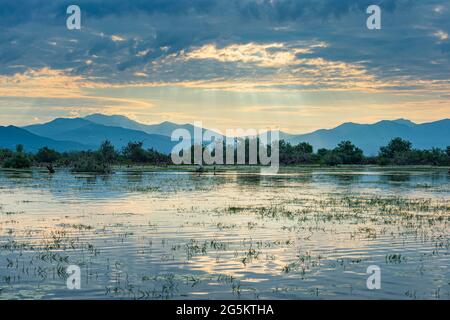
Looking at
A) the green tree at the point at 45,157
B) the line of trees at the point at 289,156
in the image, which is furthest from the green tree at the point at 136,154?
the green tree at the point at 45,157

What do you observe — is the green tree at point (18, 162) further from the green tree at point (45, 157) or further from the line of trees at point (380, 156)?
the line of trees at point (380, 156)

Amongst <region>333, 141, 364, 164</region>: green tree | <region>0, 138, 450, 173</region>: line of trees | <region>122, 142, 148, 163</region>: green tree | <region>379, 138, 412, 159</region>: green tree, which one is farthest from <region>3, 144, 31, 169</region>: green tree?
<region>379, 138, 412, 159</region>: green tree

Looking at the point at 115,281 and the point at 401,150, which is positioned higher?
the point at 401,150

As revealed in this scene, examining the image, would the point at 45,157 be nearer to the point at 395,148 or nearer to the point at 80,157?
the point at 80,157

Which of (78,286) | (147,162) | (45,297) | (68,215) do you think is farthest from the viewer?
(147,162)

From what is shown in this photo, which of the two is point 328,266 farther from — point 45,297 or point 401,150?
point 401,150

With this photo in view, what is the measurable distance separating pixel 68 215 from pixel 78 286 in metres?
17.8

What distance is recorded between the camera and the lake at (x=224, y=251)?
1542cm

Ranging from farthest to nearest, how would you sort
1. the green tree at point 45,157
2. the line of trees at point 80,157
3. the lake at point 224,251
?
the green tree at point 45,157 → the line of trees at point 80,157 → the lake at point 224,251

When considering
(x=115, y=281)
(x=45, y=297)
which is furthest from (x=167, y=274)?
(x=45, y=297)

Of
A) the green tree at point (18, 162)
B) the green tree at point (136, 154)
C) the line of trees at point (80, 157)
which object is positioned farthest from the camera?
the green tree at point (136, 154)

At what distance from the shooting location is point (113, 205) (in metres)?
38.9

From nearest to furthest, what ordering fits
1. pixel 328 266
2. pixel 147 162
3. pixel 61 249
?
Result: pixel 328 266 → pixel 61 249 → pixel 147 162

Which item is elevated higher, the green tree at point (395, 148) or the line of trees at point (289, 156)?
the green tree at point (395, 148)
